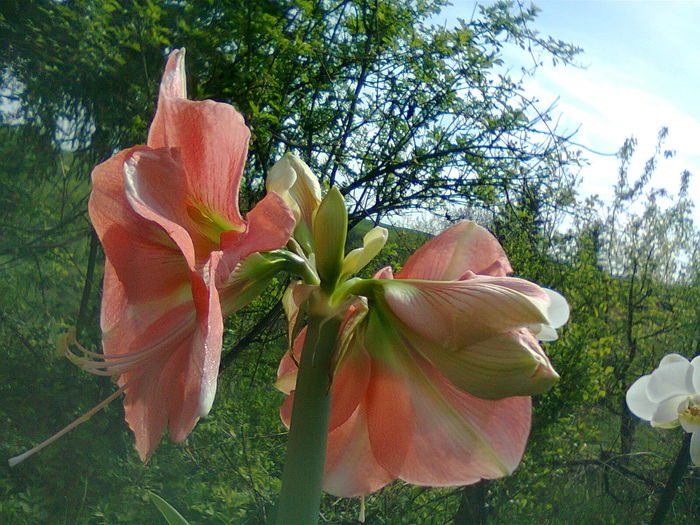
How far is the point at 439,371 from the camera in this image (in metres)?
0.18

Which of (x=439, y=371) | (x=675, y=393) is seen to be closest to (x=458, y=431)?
(x=439, y=371)

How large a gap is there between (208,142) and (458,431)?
10cm

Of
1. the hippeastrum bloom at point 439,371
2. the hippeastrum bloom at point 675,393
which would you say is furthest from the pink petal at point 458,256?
the hippeastrum bloom at point 675,393

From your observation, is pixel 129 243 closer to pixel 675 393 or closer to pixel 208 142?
pixel 208 142

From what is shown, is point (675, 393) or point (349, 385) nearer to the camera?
point (349, 385)

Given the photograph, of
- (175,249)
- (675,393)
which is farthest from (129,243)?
(675,393)

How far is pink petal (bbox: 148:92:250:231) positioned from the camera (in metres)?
0.16

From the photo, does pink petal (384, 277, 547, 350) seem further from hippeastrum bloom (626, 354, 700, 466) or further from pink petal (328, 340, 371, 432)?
hippeastrum bloom (626, 354, 700, 466)

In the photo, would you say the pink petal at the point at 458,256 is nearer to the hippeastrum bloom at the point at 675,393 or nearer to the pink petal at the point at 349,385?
the pink petal at the point at 349,385

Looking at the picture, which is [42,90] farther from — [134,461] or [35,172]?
[134,461]

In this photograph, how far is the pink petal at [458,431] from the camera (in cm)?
18

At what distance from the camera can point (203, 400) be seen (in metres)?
0.14

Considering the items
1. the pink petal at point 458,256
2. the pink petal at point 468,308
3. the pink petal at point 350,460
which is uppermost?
the pink petal at point 458,256

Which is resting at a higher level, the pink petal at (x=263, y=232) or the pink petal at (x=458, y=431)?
the pink petal at (x=263, y=232)
